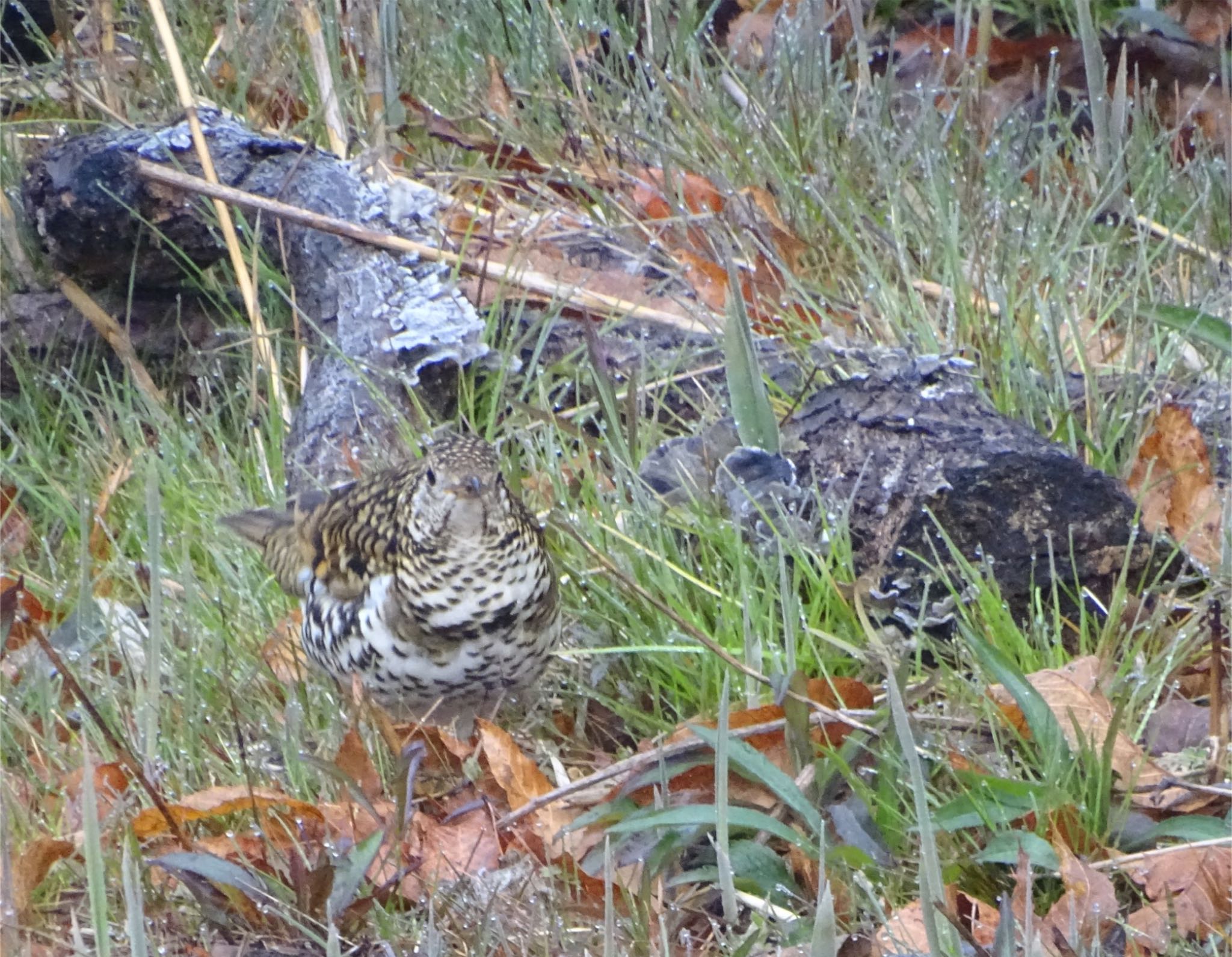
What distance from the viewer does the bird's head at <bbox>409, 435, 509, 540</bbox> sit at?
2562 mm

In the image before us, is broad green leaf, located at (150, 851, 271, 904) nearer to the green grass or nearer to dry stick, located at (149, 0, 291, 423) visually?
the green grass

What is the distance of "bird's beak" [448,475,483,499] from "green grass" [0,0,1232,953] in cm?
32

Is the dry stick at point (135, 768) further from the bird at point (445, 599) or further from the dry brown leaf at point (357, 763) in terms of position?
the bird at point (445, 599)

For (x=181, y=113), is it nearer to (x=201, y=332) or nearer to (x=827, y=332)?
(x=201, y=332)

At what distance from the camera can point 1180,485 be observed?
2906mm

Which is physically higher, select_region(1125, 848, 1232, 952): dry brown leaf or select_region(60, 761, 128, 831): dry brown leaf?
select_region(1125, 848, 1232, 952): dry brown leaf

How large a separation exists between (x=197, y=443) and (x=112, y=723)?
123 cm

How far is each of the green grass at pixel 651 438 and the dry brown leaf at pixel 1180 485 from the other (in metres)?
0.05

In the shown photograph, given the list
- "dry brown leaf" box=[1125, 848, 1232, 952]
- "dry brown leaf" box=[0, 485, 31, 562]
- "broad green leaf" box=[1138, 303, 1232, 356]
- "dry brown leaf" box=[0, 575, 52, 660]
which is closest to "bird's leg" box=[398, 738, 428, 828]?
"dry brown leaf" box=[0, 575, 52, 660]

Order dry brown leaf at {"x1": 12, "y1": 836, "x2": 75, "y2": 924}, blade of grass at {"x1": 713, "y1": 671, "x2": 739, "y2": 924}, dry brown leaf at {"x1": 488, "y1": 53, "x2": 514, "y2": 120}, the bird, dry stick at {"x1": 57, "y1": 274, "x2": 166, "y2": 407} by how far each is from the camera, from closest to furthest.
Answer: blade of grass at {"x1": 713, "y1": 671, "x2": 739, "y2": 924} < dry brown leaf at {"x1": 12, "y1": 836, "x2": 75, "y2": 924} < the bird < dry stick at {"x1": 57, "y1": 274, "x2": 166, "y2": 407} < dry brown leaf at {"x1": 488, "y1": 53, "x2": 514, "y2": 120}

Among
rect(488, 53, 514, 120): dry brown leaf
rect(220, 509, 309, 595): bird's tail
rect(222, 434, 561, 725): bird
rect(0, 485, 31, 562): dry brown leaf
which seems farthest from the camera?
rect(488, 53, 514, 120): dry brown leaf

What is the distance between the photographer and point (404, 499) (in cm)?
270

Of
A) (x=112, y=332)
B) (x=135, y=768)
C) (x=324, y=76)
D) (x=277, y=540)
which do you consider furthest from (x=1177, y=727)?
(x=324, y=76)

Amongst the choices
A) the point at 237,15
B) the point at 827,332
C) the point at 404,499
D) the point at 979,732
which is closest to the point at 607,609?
the point at 404,499
